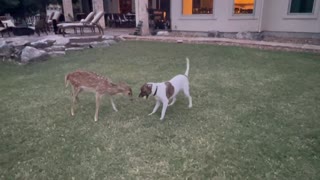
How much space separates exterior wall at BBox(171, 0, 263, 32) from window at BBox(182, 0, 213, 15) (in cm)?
23

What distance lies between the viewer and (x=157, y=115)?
14.2ft

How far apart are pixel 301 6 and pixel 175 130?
33.4 feet

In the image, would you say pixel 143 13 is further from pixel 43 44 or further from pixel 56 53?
pixel 56 53

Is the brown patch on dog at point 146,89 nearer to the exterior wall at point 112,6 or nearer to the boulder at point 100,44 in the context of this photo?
the boulder at point 100,44

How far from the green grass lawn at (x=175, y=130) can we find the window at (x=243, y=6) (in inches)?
238

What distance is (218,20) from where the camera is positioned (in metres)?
12.9

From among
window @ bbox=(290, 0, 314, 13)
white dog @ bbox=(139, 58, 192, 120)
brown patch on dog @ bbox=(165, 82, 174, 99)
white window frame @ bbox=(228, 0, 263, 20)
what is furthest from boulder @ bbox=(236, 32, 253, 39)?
brown patch on dog @ bbox=(165, 82, 174, 99)

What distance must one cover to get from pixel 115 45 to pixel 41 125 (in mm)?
7609

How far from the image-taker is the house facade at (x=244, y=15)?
11070mm

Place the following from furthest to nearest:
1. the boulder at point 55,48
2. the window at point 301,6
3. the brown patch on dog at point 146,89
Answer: the window at point 301,6
the boulder at point 55,48
the brown patch on dog at point 146,89

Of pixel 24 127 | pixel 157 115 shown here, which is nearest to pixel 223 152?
pixel 157 115

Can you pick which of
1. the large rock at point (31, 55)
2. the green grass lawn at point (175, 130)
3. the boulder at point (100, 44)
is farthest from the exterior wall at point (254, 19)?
the large rock at point (31, 55)

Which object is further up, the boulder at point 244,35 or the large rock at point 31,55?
the boulder at point 244,35

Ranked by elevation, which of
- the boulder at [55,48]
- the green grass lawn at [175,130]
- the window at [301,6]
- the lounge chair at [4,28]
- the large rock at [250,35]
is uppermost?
the window at [301,6]
